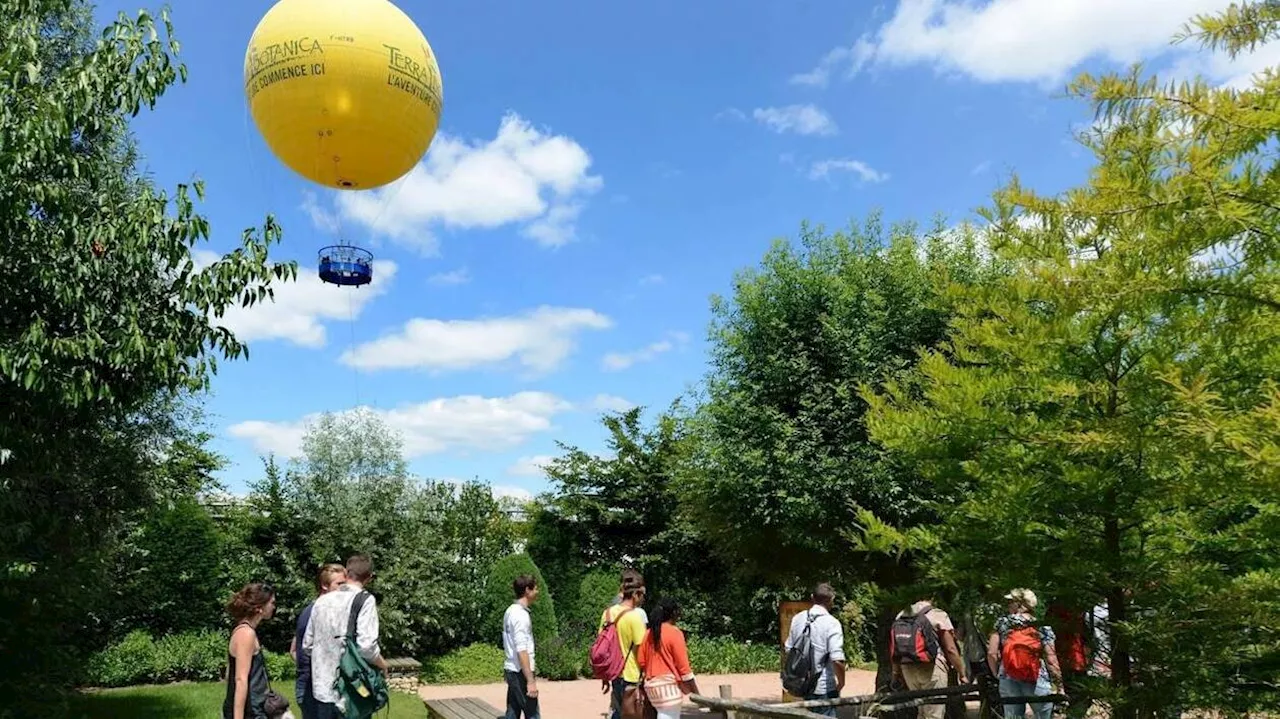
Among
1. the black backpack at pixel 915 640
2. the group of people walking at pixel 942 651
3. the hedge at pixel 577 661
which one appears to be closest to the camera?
the group of people walking at pixel 942 651

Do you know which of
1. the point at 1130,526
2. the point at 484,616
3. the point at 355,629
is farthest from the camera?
the point at 484,616

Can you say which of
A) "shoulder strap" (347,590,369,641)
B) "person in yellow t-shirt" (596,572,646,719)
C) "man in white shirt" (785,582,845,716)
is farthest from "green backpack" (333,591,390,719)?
"man in white shirt" (785,582,845,716)

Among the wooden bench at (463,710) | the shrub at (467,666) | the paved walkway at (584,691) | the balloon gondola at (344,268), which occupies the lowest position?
the paved walkway at (584,691)

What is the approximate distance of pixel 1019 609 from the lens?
16.2ft

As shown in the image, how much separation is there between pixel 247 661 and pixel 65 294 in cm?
298

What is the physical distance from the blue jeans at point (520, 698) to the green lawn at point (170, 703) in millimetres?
4510

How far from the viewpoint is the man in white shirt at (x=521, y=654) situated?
22.9 feet

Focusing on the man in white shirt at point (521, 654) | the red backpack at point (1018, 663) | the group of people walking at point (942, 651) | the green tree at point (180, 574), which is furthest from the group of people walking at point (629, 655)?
the green tree at point (180, 574)

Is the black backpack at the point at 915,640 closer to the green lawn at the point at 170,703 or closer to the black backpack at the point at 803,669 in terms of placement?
the black backpack at the point at 803,669

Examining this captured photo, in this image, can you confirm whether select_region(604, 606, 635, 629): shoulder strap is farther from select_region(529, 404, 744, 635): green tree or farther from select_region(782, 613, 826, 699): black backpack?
select_region(529, 404, 744, 635): green tree

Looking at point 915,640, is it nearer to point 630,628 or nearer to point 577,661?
point 630,628

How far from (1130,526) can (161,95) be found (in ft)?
23.7

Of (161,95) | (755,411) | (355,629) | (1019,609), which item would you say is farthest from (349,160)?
(1019,609)

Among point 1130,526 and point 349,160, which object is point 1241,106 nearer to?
point 1130,526
